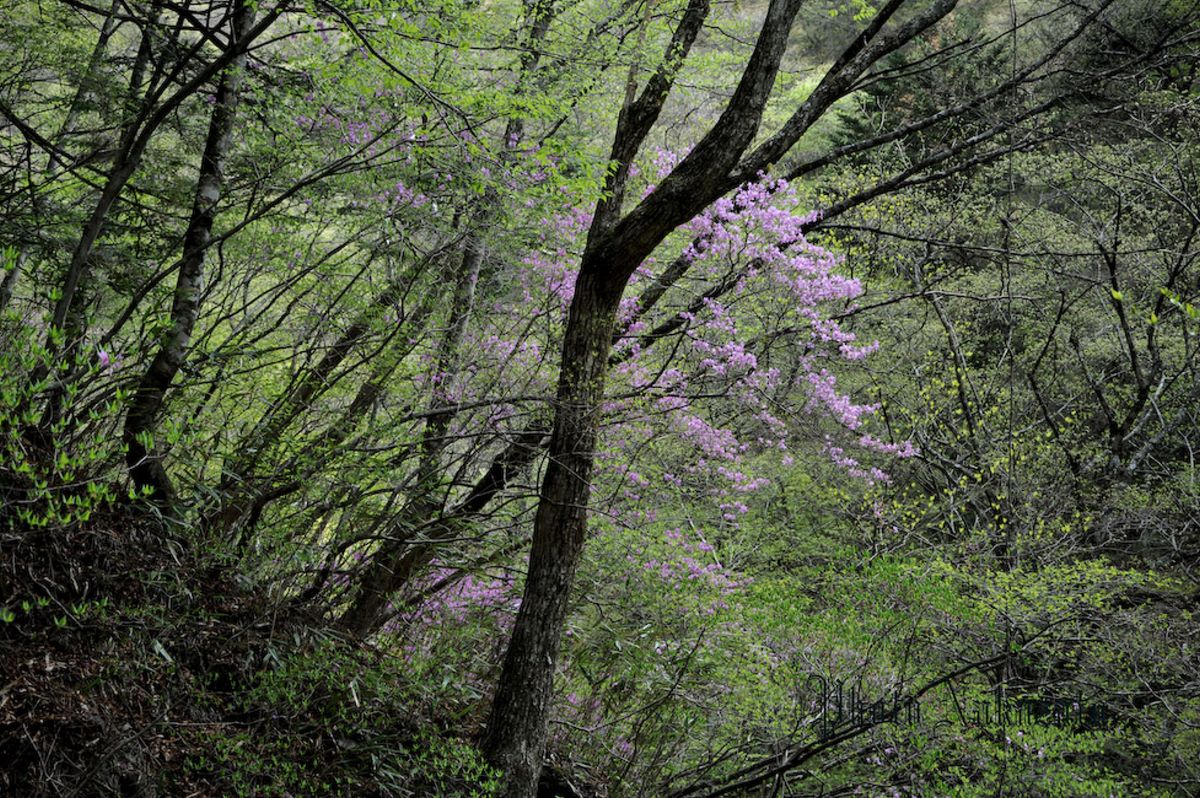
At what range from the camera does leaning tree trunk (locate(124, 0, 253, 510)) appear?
3.75 metres

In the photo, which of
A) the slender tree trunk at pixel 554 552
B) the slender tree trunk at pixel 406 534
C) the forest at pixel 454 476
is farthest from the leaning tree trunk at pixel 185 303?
the slender tree trunk at pixel 554 552

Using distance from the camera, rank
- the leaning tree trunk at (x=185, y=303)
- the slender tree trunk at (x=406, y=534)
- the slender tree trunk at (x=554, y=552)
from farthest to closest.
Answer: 1. the slender tree trunk at (x=406, y=534)
2. the slender tree trunk at (x=554, y=552)
3. the leaning tree trunk at (x=185, y=303)

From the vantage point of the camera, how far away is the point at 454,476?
16.4ft

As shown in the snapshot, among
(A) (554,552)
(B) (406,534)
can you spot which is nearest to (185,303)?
(B) (406,534)

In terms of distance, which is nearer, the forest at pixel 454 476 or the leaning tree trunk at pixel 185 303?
the forest at pixel 454 476

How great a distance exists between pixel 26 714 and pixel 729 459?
22.1ft

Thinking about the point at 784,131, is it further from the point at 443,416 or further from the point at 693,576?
the point at 693,576

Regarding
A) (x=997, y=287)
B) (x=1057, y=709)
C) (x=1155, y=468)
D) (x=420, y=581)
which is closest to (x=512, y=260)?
(x=420, y=581)

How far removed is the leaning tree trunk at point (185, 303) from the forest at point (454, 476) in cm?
2

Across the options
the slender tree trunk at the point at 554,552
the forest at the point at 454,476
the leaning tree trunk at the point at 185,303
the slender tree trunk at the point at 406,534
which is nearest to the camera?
the forest at the point at 454,476

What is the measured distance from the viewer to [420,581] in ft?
16.9

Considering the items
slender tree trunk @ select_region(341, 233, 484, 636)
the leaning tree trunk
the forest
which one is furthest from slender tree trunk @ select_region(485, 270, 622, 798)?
the leaning tree trunk

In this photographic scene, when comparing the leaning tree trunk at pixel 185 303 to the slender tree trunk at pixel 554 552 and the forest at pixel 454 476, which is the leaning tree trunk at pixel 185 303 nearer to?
the forest at pixel 454 476

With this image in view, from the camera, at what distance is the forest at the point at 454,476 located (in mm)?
3357
